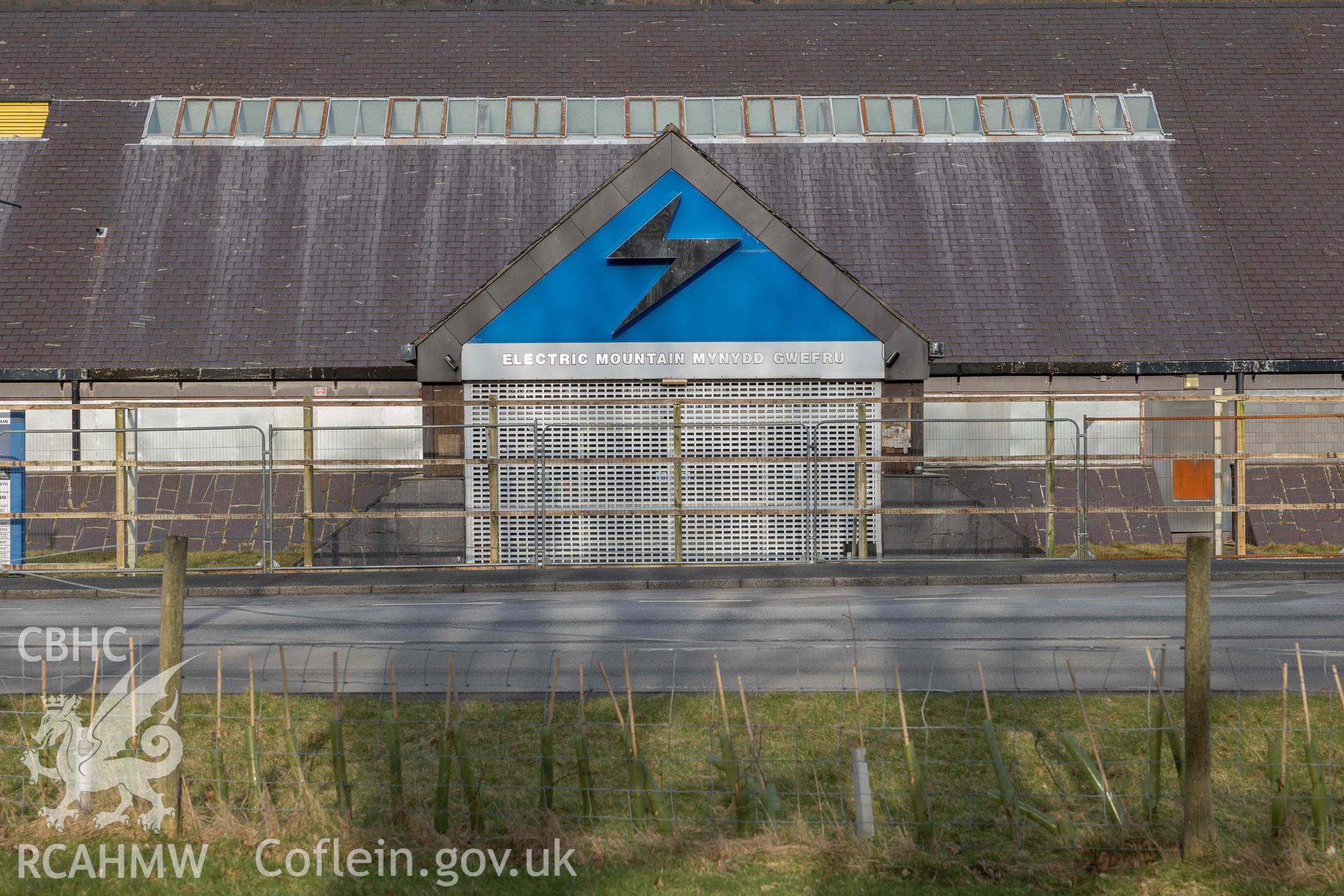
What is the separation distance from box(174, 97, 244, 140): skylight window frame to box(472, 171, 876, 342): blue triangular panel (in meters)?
14.0

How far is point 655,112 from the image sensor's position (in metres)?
32.7

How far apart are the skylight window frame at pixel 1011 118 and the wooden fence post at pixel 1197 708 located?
26.3 m

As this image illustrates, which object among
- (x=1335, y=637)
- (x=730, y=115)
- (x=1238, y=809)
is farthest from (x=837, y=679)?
(x=730, y=115)

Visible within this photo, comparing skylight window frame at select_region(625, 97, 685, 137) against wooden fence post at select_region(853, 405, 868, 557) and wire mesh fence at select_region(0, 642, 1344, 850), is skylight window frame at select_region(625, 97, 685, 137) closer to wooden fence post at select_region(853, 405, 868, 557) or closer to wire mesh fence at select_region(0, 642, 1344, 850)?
wooden fence post at select_region(853, 405, 868, 557)

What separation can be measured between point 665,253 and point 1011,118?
14.3 m

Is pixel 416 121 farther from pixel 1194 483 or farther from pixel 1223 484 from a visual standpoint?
pixel 1223 484

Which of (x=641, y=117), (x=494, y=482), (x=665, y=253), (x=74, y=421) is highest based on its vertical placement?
(x=641, y=117)

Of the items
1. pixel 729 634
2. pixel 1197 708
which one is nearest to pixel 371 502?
pixel 729 634

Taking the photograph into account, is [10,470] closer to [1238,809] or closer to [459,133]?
[459,133]

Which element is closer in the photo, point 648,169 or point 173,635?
point 173,635

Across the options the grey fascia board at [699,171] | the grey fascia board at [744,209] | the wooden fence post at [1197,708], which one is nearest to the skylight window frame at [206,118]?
the grey fascia board at [699,171]

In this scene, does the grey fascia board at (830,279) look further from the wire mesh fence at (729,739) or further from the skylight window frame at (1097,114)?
the skylight window frame at (1097,114)

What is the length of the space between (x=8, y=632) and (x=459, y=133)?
21.0 m

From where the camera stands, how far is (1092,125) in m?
32.2
